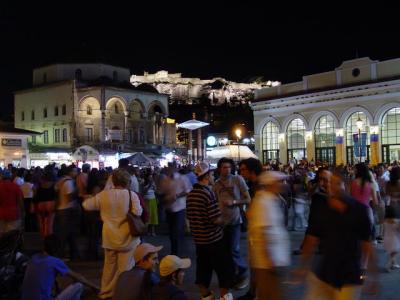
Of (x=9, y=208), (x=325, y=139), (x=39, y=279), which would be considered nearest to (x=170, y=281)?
(x=39, y=279)

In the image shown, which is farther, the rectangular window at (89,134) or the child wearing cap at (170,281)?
the rectangular window at (89,134)

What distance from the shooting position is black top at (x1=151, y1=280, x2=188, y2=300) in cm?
466

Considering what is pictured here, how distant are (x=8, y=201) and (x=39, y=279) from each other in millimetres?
4449

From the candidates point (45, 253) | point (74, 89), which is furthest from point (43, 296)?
point (74, 89)

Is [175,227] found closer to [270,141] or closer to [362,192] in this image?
[362,192]

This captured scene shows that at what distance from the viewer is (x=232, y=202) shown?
8219mm

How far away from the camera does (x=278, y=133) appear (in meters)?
49.3

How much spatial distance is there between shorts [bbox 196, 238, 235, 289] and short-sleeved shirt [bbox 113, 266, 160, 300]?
2.20 m

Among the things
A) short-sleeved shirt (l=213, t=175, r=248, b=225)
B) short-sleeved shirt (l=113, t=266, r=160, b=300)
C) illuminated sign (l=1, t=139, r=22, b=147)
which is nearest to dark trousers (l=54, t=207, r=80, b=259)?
short-sleeved shirt (l=213, t=175, r=248, b=225)

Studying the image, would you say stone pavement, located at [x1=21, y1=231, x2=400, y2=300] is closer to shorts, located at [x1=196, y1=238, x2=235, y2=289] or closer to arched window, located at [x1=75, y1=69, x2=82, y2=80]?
shorts, located at [x1=196, y1=238, x2=235, y2=289]

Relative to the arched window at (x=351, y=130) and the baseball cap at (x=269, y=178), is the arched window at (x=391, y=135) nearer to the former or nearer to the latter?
the arched window at (x=351, y=130)

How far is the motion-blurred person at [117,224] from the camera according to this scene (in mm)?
7469

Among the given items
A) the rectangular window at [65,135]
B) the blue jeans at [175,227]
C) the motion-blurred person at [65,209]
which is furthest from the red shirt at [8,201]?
the rectangular window at [65,135]

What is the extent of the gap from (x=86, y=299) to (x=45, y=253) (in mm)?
1802
